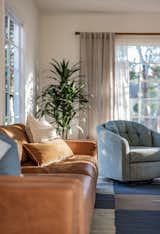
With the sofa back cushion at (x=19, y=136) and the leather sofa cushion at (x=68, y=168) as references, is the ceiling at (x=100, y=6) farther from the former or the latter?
the leather sofa cushion at (x=68, y=168)

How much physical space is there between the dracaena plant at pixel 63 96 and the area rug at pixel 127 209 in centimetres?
131

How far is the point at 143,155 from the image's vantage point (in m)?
4.26

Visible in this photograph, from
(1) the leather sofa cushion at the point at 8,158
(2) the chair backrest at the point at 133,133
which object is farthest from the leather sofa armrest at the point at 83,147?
Result: (1) the leather sofa cushion at the point at 8,158

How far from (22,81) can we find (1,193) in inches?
128

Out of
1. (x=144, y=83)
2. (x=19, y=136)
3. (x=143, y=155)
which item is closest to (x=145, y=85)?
(x=144, y=83)

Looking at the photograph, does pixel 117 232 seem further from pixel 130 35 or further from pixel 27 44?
pixel 130 35

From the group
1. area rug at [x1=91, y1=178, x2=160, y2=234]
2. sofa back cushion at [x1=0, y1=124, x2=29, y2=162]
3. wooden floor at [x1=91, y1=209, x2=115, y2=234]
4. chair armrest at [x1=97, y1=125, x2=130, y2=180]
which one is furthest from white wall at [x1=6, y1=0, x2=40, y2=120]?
wooden floor at [x1=91, y1=209, x2=115, y2=234]

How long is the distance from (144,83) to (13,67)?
8.00 feet

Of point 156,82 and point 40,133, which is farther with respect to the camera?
point 156,82

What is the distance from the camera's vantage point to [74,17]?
19.2 feet

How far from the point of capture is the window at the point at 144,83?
5.91m

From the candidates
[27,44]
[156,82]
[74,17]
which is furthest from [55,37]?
[156,82]

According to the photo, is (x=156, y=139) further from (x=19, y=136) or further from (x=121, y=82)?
(x=19, y=136)

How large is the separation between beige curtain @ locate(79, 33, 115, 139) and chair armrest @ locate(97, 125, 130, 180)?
3.67 feet
